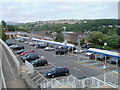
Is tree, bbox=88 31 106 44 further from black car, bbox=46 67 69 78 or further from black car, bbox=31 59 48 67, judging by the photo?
black car, bbox=46 67 69 78

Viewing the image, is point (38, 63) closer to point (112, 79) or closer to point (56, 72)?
point (56, 72)

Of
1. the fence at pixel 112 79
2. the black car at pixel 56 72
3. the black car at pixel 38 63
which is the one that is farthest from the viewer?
the black car at pixel 38 63

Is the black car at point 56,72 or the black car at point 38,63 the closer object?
the black car at point 56,72

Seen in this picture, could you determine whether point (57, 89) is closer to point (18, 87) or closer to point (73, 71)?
point (18, 87)

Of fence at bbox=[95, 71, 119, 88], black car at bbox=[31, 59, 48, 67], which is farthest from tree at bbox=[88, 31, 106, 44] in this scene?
fence at bbox=[95, 71, 119, 88]

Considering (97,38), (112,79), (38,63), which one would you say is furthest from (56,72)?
(97,38)

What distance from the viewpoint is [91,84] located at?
7582 mm

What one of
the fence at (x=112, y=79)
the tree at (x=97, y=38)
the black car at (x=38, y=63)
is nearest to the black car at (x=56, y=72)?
the black car at (x=38, y=63)

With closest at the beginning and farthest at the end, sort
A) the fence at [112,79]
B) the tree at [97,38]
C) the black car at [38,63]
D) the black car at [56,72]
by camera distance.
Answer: the fence at [112,79] < the black car at [56,72] < the black car at [38,63] < the tree at [97,38]

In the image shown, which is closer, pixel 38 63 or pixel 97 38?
pixel 38 63

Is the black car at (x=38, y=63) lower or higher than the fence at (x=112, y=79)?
lower

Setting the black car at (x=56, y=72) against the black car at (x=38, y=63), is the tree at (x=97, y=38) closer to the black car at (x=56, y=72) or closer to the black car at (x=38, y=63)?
the black car at (x=38, y=63)

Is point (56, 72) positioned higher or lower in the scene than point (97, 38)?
lower

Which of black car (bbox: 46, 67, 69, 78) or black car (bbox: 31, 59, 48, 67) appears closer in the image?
black car (bbox: 46, 67, 69, 78)
